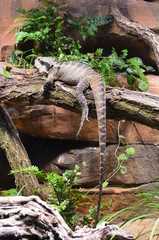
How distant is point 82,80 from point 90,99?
0.33 meters

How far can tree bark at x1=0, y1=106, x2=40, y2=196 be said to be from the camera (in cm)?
477

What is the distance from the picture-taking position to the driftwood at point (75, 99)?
13.1ft

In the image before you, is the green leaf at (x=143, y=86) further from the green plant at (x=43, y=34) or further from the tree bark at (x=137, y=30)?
the green plant at (x=43, y=34)

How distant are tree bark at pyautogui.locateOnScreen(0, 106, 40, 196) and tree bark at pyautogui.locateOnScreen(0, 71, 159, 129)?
12.6 inches

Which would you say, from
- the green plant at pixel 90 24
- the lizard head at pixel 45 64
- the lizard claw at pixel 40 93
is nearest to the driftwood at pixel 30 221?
the lizard claw at pixel 40 93

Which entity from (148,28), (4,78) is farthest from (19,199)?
(148,28)

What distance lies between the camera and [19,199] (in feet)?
8.77

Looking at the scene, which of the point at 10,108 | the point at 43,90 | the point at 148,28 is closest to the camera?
the point at 43,90

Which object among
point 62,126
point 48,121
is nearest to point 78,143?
point 62,126

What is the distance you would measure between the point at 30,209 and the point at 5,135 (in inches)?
105

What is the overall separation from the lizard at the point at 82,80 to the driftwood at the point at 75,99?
0.10m

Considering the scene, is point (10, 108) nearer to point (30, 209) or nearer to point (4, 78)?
point (4, 78)

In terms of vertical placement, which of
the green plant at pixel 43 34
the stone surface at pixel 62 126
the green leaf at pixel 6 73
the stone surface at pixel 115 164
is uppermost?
the green plant at pixel 43 34

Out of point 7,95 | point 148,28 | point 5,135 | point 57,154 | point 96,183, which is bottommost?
point 96,183
